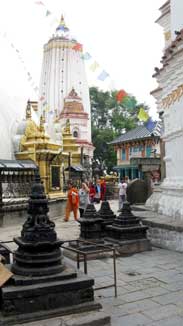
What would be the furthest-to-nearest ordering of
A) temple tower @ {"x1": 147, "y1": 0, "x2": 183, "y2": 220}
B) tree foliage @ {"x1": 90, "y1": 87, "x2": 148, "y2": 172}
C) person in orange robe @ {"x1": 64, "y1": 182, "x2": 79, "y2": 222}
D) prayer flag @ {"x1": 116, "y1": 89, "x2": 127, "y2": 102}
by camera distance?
tree foliage @ {"x1": 90, "y1": 87, "x2": 148, "y2": 172}, prayer flag @ {"x1": 116, "y1": 89, "x2": 127, "y2": 102}, person in orange robe @ {"x1": 64, "y1": 182, "x2": 79, "y2": 222}, temple tower @ {"x1": 147, "y1": 0, "x2": 183, "y2": 220}

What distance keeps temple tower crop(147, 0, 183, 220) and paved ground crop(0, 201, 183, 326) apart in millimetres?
1219

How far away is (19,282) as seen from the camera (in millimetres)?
4043

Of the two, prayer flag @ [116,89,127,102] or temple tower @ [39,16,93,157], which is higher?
temple tower @ [39,16,93,157]

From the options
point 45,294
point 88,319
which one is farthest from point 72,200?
point 88,319

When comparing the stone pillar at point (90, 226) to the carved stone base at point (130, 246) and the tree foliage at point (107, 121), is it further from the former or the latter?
the tree foliage at point (107, 121)

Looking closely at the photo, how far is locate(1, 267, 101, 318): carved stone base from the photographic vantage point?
387 centimetres

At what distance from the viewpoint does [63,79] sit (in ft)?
157

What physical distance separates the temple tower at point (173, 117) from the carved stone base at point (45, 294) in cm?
394

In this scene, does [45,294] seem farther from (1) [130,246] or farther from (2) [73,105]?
(2) [73,105]

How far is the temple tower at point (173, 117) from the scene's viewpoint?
794 cm

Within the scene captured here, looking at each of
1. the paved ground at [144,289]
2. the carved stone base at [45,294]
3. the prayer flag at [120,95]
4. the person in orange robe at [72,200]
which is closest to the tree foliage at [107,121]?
the prayer flag at [120,95]

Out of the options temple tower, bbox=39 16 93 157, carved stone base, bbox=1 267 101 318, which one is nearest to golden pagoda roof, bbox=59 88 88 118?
temple tower, bbox=39 16 93 157

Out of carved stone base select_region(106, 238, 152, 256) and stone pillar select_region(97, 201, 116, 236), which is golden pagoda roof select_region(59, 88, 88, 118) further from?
carved stone base select_region(106, 238, 152, 256)

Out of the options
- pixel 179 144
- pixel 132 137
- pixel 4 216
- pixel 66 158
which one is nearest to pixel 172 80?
pixel 179 144
